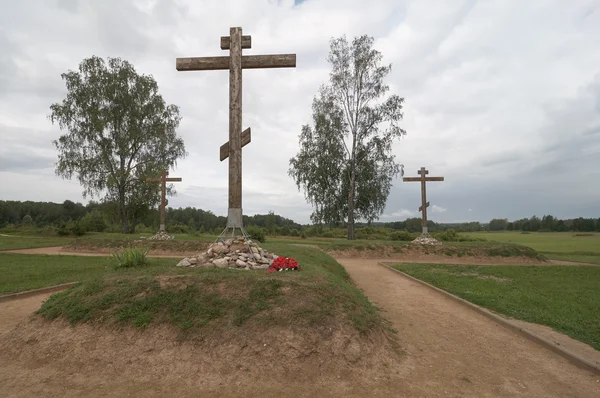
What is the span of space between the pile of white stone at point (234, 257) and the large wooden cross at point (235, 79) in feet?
1.24

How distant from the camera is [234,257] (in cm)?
704

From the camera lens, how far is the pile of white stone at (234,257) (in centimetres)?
689

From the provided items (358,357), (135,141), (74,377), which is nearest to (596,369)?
(358,357)

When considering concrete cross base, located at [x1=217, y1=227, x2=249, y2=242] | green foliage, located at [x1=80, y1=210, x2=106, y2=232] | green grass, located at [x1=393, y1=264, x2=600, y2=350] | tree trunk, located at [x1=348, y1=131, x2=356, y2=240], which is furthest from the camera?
green foliage, located at [x1=80, y1=210, x2=106, y2=232]

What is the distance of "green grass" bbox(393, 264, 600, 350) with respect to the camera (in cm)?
604

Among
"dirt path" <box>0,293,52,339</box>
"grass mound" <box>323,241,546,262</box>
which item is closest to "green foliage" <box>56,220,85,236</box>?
"grass mound" <box>323,241,546,262</box>

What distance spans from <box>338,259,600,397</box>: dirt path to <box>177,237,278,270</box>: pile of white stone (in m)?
2.99

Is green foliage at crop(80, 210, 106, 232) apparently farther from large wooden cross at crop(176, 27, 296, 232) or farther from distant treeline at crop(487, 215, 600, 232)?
distant treeline at crop(487, 215, 600, 232)

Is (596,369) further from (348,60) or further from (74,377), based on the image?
(348,60)

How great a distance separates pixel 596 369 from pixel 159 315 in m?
5.94

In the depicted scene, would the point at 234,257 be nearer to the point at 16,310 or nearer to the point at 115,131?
the point at 16,310

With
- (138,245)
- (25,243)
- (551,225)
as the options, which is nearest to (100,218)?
(25,243)

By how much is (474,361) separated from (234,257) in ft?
15.7

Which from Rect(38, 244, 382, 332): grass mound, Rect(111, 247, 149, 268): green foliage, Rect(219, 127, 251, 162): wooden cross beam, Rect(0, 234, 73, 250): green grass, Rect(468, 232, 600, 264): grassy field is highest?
Rect(219, 127, 251, 162): wooden cross beam
